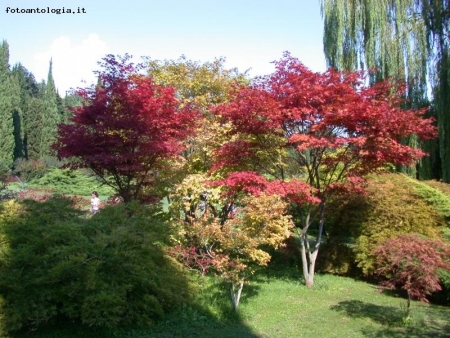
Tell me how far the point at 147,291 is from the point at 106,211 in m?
1.38

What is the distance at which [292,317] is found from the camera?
583 centimetres

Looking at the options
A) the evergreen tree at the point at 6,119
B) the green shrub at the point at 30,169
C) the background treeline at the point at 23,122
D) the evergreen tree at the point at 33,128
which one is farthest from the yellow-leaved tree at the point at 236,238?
the evergreen tree at the point at 33,128

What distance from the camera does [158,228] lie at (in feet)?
17.6

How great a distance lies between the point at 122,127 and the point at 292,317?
4280 millimetres

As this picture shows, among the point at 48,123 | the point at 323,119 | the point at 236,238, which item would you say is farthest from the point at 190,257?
the point at 48,123

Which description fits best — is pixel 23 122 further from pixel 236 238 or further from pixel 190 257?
pixel 236 238

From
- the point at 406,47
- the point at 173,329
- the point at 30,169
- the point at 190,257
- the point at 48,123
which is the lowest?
the point at 173,329

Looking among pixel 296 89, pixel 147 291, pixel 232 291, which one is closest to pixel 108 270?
pixel 147 291

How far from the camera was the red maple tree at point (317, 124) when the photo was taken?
22.2 ft

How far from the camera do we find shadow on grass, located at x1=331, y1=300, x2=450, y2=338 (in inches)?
205

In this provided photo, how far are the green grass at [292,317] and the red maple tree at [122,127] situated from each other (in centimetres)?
259

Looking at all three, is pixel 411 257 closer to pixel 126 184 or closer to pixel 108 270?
pixel 108 270

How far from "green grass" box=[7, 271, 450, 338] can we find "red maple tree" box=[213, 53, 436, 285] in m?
1.09

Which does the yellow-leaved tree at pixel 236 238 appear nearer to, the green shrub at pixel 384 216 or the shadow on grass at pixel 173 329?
the shadow on grass at pixel 173 329
